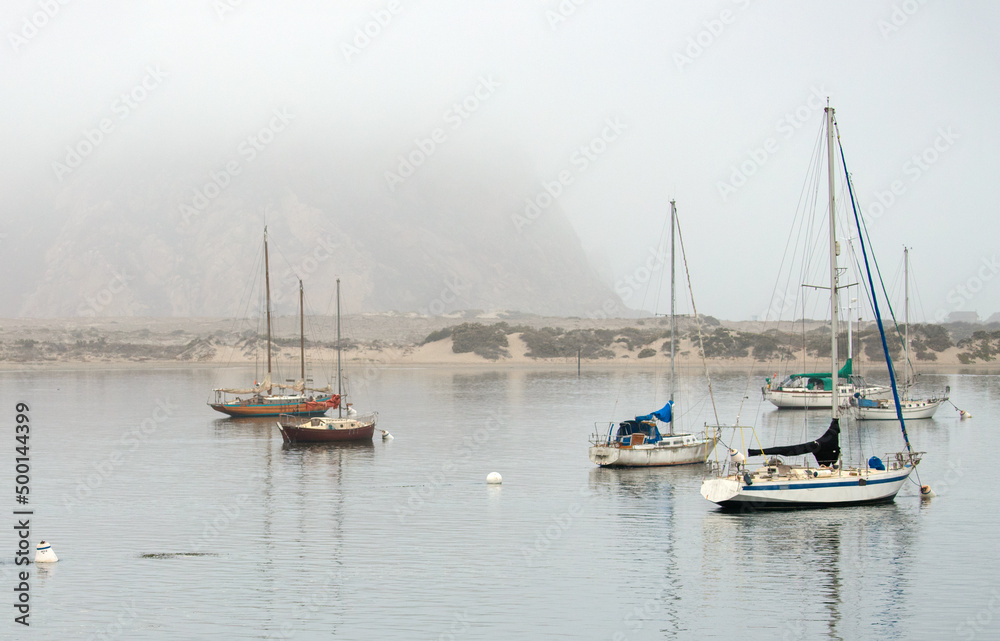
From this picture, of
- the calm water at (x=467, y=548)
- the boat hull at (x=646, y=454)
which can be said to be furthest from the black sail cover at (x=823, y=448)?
the boat hull at (x=646, y=454)

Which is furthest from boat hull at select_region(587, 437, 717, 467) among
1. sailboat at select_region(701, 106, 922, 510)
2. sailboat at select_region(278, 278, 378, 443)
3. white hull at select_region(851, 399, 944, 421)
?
white hull at select_region(851, 399, 944, 421)

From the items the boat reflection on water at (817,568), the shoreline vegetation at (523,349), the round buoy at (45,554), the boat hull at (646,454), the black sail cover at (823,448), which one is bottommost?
the boat reflection on water at (817,568)

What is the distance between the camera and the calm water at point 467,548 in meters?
19.3

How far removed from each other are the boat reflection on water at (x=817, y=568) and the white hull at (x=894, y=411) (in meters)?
27.0

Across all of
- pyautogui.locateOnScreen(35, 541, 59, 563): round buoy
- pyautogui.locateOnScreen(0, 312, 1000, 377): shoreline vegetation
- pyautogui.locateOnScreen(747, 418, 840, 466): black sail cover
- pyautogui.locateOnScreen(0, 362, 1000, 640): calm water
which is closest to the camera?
pyautogui.locateOnScreen(0, 362, 1000, 640): calm water

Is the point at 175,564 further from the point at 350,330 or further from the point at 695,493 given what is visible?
the point at 350,330

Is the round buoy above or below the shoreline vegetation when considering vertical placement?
below

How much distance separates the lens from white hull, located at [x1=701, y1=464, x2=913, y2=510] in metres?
29.2

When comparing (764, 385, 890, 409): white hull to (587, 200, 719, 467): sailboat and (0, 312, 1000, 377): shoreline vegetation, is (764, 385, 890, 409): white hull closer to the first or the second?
(587, 200, 719, 467): sailboat

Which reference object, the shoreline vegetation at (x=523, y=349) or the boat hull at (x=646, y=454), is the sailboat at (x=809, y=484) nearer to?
the boat hull at (x=646, y=454)

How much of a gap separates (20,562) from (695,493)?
809 inches

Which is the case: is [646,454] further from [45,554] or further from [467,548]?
[45,554]

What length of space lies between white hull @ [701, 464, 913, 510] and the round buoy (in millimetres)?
18070

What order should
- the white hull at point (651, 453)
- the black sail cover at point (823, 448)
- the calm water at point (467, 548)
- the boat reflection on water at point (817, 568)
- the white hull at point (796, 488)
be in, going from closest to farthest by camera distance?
the boat reflection on water at point (817, 568), the calm water at point (467, 548), the white hull at point (796, 488), the black sail cover at point (823, 448), the white hull at point (651, 453)
